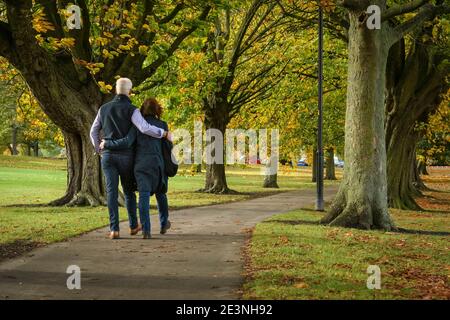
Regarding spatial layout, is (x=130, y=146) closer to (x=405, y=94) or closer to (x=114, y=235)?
(x=114, y=235)

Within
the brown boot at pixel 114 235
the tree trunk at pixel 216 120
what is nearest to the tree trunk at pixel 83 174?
the brown boot at pixel 114 235

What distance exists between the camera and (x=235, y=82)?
3192 centimetres

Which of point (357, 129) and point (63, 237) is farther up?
point (357, 129)

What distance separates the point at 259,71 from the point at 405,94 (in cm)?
1017

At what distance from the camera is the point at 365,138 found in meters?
13.5

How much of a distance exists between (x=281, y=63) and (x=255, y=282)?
23140mm

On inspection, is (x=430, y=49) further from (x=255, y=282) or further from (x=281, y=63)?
(x=255, y=282)

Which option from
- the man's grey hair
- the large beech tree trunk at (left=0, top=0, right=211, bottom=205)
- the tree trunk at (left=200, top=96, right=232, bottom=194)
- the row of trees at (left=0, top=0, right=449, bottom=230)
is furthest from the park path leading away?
the tree trunk at (left=200, top=96, right=232, bottom=194)

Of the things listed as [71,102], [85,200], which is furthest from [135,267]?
[85,200]

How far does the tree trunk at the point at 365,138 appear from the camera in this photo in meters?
13.4

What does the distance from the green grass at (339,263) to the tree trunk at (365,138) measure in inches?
29.6

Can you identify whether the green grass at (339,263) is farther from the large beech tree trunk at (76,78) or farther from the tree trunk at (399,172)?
the tree trunk at (399,172)
